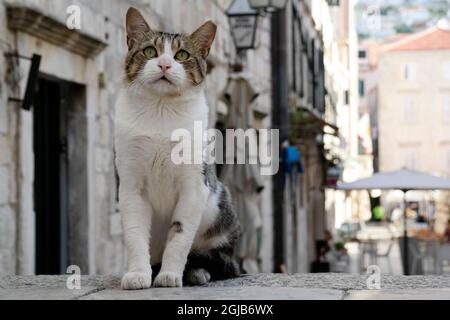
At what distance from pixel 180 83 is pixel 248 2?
655 centimetres

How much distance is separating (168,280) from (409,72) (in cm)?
4728

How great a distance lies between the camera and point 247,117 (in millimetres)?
9219

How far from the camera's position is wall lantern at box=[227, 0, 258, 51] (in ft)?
33.4

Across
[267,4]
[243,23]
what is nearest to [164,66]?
[267,4]

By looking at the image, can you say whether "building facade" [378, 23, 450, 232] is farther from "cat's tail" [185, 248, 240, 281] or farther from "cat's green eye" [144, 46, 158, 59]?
"cat's green eye" [144, 46, 158, 59]

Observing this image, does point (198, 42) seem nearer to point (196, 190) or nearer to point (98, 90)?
point (196, 190)

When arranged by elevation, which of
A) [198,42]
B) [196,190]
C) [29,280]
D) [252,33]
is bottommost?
[29,280]

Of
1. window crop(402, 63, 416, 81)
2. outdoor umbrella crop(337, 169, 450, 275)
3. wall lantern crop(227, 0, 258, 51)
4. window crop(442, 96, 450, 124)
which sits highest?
window crop(402, 63, 416, 81)

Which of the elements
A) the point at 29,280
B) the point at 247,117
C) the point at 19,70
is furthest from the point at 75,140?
the point at 29,280

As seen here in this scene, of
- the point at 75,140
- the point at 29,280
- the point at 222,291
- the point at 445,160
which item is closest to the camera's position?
the point at 222,291

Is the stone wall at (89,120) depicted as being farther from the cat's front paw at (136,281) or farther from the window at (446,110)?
the window at (446,110)

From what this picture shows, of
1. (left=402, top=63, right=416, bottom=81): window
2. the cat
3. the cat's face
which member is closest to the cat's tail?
the cat

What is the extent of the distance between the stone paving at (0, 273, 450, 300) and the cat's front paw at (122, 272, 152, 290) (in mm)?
53

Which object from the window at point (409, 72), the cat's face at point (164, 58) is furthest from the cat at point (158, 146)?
the window at point (409, 72)
